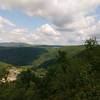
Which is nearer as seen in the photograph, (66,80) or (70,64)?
(66,80)

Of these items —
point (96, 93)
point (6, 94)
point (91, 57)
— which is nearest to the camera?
point (96, 93)

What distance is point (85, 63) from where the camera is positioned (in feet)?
424

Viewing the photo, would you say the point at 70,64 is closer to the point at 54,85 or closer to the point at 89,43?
the point at 54,85

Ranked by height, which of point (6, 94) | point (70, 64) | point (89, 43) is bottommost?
point (6, 94)

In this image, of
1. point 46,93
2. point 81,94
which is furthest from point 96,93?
point 46,93

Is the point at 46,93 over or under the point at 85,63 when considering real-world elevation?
under

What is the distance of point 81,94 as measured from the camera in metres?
101

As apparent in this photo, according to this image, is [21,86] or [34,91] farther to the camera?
[21,86]

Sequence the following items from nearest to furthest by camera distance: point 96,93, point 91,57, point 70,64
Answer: point 96,93 < point 70,64 < point 91,57

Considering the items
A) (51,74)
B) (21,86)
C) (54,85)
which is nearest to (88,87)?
(54,85)

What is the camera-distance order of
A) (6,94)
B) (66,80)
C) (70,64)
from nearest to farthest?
1. (66,80)
2. (70,64)
3. (6,94)

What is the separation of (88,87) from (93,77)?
11723 mm

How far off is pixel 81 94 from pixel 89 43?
43900mm

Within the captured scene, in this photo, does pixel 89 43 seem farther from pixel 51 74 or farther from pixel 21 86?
pixel 21 86
